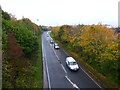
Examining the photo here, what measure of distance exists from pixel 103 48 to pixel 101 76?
4097 mm

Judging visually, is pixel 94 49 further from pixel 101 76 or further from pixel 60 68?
pixel 60 68

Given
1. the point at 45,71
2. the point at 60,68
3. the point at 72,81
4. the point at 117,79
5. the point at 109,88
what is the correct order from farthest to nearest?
the point at 60,68, the point at 45,71, the point at 72,81, the point at 109,88, the point at 117,79

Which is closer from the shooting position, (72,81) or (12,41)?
(12,41)

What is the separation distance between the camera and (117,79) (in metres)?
11.5

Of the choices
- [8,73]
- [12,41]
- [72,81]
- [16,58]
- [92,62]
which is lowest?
[72,81]

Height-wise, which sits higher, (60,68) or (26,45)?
(26,45)

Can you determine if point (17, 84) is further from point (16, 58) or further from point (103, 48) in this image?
point (103, 48)

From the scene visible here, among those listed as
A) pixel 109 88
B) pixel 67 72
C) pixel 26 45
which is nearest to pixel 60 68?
pixel 67 72

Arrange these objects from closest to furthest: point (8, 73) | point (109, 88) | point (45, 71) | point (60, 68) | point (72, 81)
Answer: point (8, 73) < point (109, 88) < point (72, 81) < point (45, 71) < point (60, 68)

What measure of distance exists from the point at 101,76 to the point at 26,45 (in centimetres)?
1082

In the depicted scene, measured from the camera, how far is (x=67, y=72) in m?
18.3

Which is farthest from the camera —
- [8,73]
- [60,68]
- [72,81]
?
[60,68]

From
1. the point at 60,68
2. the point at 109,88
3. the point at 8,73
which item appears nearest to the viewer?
the point at 8,73

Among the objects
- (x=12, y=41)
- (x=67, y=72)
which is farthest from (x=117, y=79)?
(x=12, y=41)
